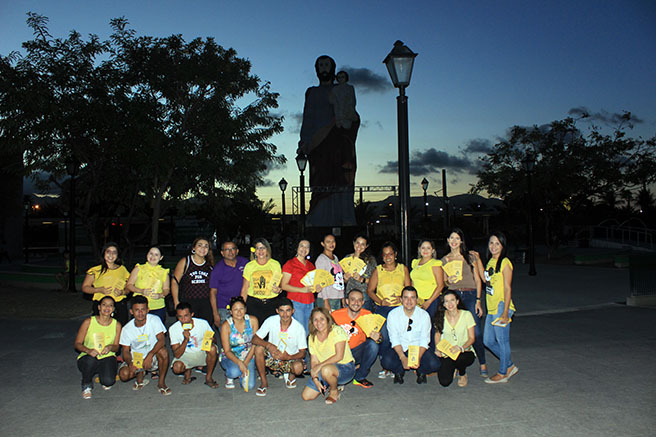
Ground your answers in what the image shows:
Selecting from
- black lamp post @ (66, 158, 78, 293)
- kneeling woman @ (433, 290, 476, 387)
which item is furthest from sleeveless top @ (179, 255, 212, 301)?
black lamp post @ (66, 158, 78, 293)

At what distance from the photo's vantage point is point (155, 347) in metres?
5.56

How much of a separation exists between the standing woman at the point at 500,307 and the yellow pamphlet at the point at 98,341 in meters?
4.17

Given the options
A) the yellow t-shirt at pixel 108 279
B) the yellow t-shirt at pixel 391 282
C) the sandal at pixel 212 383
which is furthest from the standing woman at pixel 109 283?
the yellow t-shirt at pixel 391 282

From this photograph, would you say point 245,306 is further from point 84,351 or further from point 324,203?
point 324,203

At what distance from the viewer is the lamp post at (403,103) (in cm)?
726

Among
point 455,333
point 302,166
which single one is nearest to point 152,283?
point 455,333

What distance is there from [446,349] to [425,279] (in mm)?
989

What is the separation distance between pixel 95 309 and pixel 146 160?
899cm

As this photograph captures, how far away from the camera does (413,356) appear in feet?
18.1

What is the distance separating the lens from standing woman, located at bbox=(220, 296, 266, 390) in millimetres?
5555

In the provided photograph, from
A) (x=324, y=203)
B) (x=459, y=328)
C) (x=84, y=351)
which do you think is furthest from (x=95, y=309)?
(x=324, y=203)

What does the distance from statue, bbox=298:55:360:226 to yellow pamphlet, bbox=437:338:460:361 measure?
14.1 m

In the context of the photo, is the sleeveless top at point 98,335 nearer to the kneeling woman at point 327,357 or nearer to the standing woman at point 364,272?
the kneeling woman at point 327,357

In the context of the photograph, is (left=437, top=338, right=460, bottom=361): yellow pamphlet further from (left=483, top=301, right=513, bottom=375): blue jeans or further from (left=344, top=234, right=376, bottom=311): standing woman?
(left=344, top=234, right=376, bottom=311): standing woman
